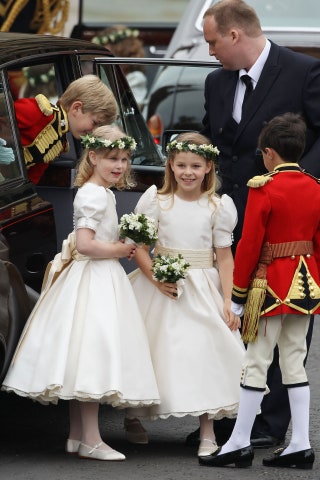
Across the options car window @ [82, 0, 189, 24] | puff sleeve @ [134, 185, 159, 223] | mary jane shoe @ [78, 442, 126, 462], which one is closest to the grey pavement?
mary jane shoe @ [78, 442, 126, 462]

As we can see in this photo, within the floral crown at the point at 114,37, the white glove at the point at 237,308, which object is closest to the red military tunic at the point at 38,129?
the white glove at the point at 237,308

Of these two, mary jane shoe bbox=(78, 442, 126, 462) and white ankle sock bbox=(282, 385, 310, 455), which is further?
mary jane shoe bbox=(78, 442, 126, 462)

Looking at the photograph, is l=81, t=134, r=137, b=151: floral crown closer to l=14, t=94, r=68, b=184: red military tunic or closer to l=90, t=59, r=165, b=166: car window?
l=14, t=94, r=68, b=184: red military tunic

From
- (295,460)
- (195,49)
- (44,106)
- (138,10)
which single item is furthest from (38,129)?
(138,10)

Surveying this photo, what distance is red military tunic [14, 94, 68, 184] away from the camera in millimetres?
6359

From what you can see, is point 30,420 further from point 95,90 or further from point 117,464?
point 95,90

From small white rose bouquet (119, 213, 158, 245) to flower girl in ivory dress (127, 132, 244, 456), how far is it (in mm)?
118

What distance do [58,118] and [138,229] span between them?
32.3 inches

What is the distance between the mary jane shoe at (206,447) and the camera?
6.06 metres

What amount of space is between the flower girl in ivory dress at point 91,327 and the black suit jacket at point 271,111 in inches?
22.7

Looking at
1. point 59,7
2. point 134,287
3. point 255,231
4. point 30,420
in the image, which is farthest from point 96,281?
point 59,7

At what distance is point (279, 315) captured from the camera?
5859 millimetres

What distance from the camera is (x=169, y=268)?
5.98 meters

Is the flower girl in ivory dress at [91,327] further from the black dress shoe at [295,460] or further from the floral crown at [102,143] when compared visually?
the black dress shoe at [295,460]
